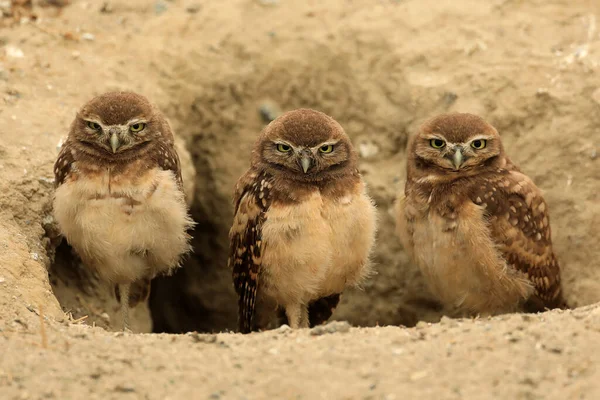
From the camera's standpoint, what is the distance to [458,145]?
601 centimetres

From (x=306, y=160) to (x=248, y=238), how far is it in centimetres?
61

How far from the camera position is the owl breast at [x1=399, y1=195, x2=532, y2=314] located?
5.88 meters

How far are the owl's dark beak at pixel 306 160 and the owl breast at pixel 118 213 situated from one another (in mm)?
822

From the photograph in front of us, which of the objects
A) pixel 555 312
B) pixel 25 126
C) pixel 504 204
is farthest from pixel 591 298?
pixel 25 126

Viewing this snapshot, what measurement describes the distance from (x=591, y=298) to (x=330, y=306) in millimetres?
1813

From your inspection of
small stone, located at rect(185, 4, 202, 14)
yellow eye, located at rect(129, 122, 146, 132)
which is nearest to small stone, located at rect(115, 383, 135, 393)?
yellow eye, located at rect(129, 122, 146, 132)

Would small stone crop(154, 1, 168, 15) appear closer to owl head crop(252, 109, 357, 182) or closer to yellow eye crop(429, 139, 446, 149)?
owl head crop(252, 109, 357, 182)

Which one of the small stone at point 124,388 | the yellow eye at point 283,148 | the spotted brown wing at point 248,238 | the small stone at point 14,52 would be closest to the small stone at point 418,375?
the small stone at point 124,388

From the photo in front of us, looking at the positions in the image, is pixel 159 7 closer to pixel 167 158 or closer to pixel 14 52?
pixel 14 52

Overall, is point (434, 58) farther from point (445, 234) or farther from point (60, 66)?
point (60, 66)

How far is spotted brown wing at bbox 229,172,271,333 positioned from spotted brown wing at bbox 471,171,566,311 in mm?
1389

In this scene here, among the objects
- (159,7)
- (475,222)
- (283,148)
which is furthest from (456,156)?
(159,7)

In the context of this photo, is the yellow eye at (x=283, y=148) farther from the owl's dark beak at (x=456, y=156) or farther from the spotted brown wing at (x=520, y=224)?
the spotted brown wing at (x=520, y=224)

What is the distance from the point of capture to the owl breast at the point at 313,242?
5578 millimetres
